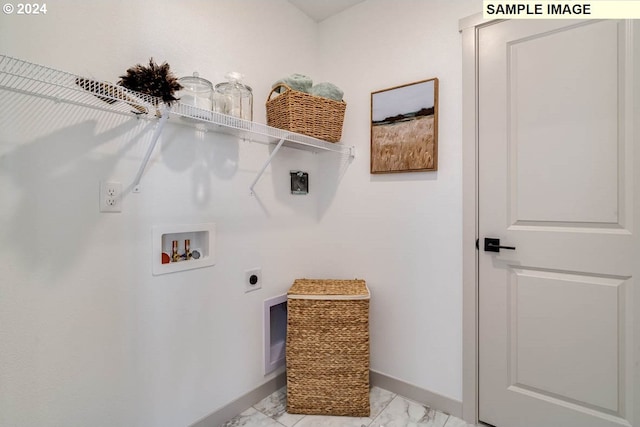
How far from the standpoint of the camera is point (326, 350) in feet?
5.30

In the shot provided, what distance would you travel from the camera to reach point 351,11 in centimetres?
193

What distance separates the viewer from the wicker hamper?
1.61 meters

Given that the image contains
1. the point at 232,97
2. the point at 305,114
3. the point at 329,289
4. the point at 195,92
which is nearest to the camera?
the point at 195,92

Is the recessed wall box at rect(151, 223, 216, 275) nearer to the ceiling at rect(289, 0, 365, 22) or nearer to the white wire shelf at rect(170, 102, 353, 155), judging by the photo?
Answer: the white wire shelf at rect(170, 102, 353, 155)

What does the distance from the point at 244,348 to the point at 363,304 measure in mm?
677

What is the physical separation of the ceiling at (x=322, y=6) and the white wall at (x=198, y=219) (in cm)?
6

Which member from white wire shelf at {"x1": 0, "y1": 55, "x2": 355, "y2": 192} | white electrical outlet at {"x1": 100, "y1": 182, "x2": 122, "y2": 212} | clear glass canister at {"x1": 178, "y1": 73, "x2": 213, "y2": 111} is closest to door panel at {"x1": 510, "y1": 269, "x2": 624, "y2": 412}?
white wire shelf at {"x1": 0, "y1": 55, "x2": 355, "y2": 192}

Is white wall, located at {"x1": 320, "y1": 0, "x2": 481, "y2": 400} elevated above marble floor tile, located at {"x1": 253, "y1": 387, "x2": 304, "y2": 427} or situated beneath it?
elevated above

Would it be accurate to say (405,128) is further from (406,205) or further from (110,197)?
(110,197)

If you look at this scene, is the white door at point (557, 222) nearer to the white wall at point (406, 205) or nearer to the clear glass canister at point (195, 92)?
the white wall at point (406, 205)

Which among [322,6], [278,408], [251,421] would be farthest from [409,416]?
[322,6]

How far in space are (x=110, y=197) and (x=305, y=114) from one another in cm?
96

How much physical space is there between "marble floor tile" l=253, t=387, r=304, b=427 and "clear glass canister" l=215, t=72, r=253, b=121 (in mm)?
1511

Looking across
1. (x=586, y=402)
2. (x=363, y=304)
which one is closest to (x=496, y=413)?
(x=586, y=402)
